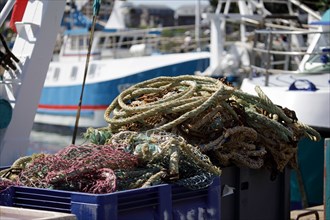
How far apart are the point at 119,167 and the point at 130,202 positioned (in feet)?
1.47

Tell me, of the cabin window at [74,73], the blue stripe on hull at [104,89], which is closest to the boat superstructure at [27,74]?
the blue stripe on hull at [104,89]

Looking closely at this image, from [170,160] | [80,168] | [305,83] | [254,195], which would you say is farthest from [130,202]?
[305,83]

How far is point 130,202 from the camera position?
4.92 metres

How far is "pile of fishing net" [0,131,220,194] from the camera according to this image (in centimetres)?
508

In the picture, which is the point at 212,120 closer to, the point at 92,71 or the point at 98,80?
the point at 98,80

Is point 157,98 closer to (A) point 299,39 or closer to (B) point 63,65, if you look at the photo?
(A) point 299,39

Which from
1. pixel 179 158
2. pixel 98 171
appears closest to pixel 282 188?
pixel 179 158

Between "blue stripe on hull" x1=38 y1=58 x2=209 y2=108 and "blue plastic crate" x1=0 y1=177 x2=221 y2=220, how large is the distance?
19.9 meters

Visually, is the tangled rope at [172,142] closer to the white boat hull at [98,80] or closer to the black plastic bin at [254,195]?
the black plastic bin at [254,195]

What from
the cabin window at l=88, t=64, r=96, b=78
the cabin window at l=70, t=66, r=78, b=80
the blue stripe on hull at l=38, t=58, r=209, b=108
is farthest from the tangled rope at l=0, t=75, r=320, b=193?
the cabin window at l=70, t=66, r=78, b=80

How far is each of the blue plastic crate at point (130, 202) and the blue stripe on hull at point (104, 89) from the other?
65.4ft

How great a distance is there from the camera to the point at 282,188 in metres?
7.17

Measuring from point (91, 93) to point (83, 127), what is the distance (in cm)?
117

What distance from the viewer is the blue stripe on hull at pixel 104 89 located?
1019 inches
